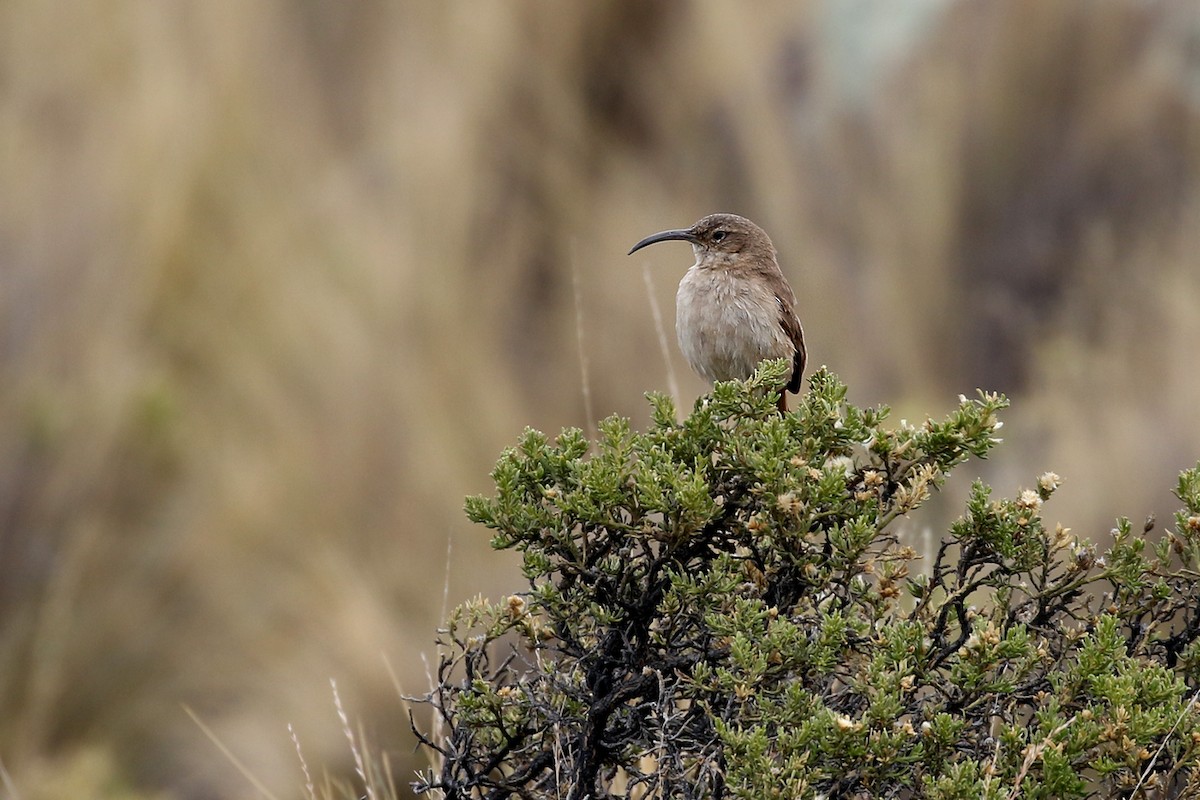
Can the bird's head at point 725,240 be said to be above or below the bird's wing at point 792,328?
above

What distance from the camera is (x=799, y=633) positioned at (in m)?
2.49

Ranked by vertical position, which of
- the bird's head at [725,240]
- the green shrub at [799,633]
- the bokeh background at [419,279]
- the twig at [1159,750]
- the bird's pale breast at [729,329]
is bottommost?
the twig at [1159,750]

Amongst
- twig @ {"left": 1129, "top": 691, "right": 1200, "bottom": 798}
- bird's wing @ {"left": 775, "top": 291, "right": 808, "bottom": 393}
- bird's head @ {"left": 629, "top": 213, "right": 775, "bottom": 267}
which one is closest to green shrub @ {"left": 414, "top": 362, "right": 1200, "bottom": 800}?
twig @ {"left": 1129, "top": 691, "right": 1200, "bottom": 798}

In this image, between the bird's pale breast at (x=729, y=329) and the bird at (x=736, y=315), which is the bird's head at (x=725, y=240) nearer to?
the bird at (x=736, y=315)

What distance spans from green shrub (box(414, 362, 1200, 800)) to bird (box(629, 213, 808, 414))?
1.80 meters

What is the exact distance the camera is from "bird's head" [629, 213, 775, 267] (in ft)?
16.7

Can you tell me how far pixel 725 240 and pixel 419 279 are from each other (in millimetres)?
2684

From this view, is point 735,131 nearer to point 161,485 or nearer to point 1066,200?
point 1066,200

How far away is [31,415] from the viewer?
6738 millimetres

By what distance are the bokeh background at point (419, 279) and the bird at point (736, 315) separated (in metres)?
1.89

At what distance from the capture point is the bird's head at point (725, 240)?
5.08 meters

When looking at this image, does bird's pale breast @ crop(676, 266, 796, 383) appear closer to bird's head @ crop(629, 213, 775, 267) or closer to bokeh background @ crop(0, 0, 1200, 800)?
bird's head @ crop(629, 213, 775, 267)

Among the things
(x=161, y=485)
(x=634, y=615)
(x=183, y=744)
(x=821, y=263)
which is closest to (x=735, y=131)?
(x=821, y=263)

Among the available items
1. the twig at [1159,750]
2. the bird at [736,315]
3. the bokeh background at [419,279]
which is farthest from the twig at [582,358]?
the twig at [1159,750]
